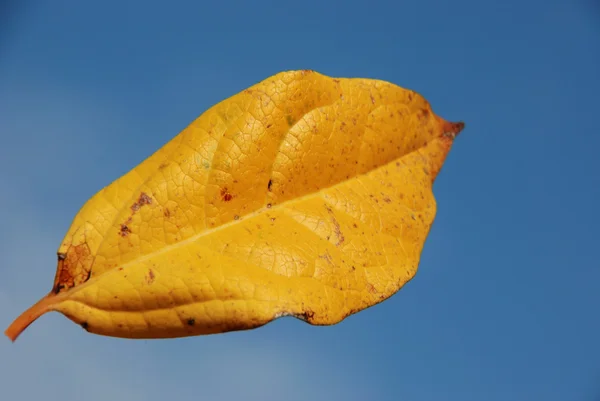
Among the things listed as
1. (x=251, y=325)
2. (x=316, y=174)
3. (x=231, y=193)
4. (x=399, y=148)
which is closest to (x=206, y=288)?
(x=251, y=325)

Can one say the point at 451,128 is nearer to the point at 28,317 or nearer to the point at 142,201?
the point at 142,201

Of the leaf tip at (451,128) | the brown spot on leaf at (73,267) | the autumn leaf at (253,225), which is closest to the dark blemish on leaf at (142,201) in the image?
the autumn leaf at (253,225)

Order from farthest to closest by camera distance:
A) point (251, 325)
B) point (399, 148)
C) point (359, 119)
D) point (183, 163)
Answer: point (399, 148), point (359, 119), point (183, 163), point (251, 325)

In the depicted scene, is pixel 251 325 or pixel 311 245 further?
pixel 311 245

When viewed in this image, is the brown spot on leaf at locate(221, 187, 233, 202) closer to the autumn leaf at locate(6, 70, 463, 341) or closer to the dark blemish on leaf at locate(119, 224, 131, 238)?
the autumn leaf at locate(6, 70, 463, 341)

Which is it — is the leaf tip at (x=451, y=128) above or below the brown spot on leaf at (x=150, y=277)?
above

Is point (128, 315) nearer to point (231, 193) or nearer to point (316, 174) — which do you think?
point (231, 193)

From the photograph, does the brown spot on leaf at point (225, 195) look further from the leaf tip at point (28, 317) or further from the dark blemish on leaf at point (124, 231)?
the leaf tip at point (28, 317)

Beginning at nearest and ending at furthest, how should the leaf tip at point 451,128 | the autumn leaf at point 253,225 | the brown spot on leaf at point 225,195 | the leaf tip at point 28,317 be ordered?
the leaf tip at point 28,317
the autumn leaf at point 253,225
the brown spot on leaf at point 225,195
the leaf tip at point 451,128

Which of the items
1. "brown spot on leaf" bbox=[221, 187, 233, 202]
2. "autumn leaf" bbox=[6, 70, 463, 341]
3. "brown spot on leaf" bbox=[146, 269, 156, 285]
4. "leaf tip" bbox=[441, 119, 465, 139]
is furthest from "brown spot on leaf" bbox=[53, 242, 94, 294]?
"leaf tip" bbox=[441, 119, 465, 139]
